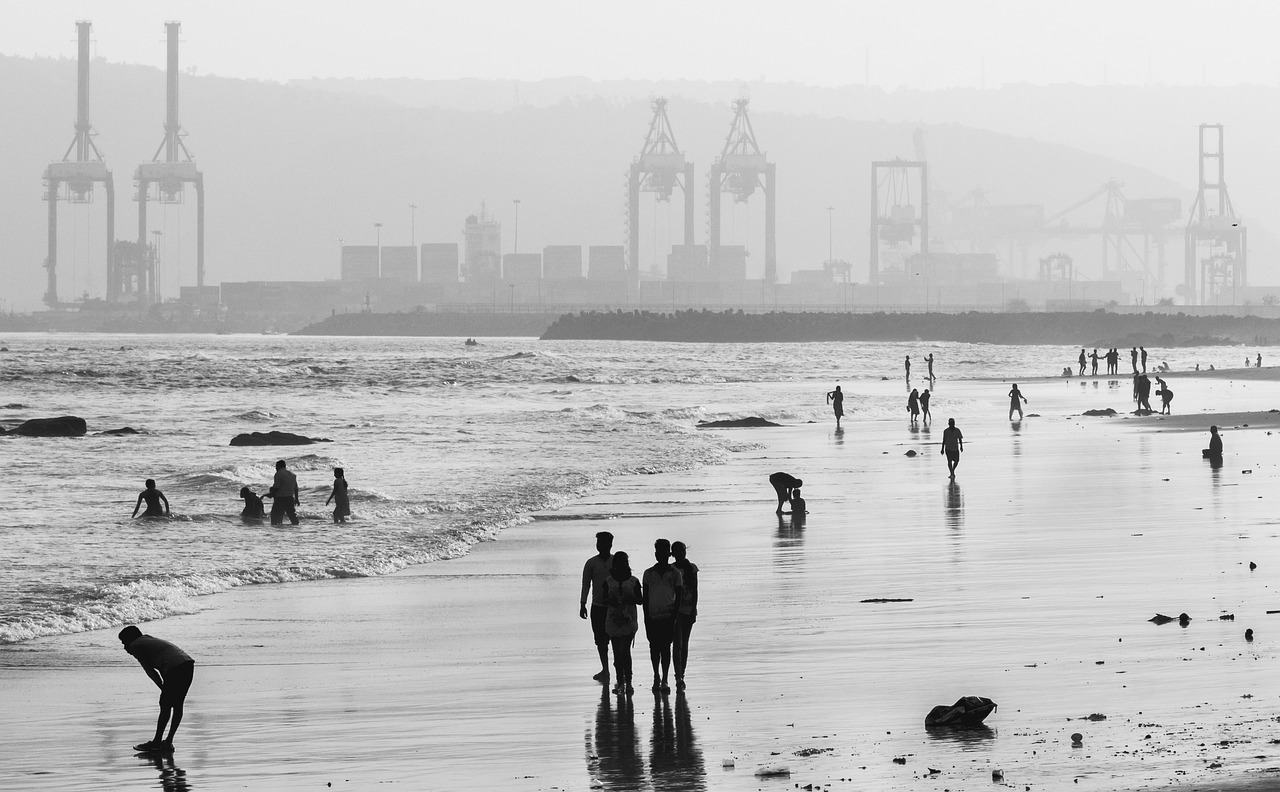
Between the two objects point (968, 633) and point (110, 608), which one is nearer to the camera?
point (968, 633)

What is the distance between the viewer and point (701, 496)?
23.8 m

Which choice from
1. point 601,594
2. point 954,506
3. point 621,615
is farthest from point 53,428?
point 621,615

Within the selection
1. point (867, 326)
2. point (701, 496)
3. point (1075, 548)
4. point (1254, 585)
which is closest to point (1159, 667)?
point (1254, 585)

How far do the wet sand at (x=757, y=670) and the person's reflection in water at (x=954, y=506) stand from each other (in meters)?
0.13

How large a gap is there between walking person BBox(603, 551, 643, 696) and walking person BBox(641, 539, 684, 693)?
4.3 inches

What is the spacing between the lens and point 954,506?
21234 mm

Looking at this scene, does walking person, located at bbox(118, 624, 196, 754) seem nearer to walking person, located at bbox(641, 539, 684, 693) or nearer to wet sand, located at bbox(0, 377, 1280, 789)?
wet sand, located at bbox(0, 377, 1280, 789)

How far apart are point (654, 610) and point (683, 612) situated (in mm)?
220

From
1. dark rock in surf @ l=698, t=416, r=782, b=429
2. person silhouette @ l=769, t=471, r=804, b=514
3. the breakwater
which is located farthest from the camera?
the breakwater

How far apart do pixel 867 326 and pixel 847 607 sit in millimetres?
172735

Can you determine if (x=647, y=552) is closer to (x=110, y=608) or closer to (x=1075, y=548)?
(x=1075, y=548)

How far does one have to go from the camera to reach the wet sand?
7949 millimetres

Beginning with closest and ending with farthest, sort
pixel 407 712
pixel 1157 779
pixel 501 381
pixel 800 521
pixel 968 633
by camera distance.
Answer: pixel 1157 779
pixel 407 712
pixel 968 633
pixel 800 521
pixel 501 381

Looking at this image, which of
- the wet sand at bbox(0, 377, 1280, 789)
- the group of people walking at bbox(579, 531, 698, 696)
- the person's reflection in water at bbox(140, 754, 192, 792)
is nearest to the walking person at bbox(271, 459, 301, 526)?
the wet sand at bbox(0, 377, 1280, 789)
